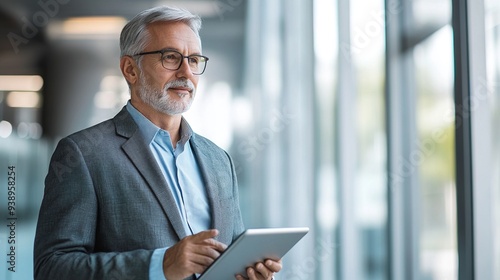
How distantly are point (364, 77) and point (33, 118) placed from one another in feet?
5.21

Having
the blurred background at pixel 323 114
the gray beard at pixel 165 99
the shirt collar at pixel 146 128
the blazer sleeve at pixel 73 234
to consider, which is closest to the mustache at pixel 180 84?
the gray beard at pixel 165 99

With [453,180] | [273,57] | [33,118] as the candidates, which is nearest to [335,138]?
[273,57]

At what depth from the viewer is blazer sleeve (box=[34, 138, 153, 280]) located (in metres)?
1.45

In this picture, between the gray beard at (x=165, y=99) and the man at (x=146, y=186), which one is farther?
the gray beard at (x=165, y=99)

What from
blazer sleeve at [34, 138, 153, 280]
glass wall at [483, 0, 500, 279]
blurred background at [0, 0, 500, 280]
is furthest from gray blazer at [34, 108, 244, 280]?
blurred background at [0, 0, 500, 280]

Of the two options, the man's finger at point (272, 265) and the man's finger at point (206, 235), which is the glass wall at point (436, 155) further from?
the man's finger at point (206, 235)

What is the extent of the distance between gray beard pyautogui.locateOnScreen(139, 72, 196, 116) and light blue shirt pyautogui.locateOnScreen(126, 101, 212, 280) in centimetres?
5

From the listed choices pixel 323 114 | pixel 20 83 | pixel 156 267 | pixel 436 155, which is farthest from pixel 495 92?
pixel 20 83

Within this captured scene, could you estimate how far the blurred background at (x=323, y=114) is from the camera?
2572 mm

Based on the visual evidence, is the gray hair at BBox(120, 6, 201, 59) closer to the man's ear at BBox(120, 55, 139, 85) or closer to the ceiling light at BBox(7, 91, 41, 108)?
the man's ear at BBox(120, 55, 139, 85)

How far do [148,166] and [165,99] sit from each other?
188 millimetres

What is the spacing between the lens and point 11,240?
2922 mm

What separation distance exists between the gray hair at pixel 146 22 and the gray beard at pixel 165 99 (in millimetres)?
102

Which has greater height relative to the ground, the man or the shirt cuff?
the man
